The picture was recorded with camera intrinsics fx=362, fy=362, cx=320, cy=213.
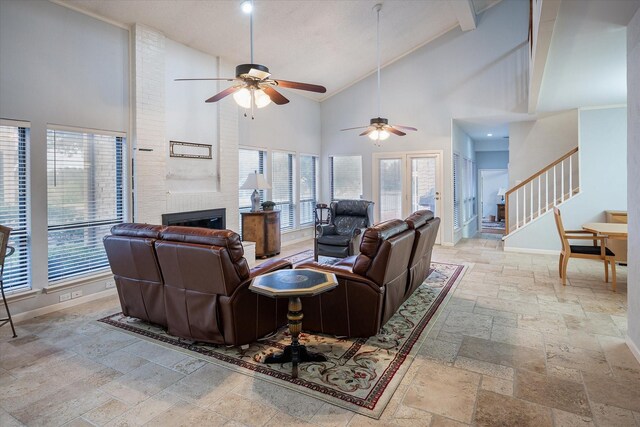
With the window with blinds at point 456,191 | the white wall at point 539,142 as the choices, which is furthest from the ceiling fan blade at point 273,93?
the white wall at point 539,142

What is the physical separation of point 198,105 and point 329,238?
293 centimetres

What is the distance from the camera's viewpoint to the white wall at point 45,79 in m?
3.65

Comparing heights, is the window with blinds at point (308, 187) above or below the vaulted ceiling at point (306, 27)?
below

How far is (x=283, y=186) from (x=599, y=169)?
5893 millimetres

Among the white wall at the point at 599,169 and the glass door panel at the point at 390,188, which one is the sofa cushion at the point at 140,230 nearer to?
the glass door panel at the point at 390,188

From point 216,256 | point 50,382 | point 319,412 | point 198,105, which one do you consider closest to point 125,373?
point 50,382

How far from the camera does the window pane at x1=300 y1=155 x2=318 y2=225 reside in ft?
27.9

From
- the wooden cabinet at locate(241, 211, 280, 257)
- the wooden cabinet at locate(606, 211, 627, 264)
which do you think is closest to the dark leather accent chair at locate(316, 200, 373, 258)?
the wooden cabinet at locate(241, 211, 280, 257)

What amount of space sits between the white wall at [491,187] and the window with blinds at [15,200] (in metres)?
12.7

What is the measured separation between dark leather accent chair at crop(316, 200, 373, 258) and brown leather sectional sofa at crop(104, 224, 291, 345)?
2408mm

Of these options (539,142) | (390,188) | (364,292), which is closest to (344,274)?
(364,292)

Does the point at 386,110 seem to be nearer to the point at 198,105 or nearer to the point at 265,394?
the point at 198,105

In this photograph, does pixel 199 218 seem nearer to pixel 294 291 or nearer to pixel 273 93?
pixel 273 93

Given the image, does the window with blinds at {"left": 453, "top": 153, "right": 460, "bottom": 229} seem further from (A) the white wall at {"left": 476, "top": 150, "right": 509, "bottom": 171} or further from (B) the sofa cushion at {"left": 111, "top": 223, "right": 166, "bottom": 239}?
(B) the sofa cushion at {"left": 111, "top": 223, "right": 166, "bottom": 239}
